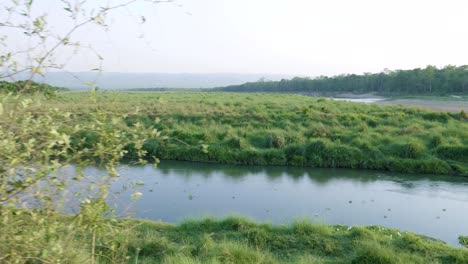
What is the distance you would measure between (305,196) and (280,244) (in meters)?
4.89

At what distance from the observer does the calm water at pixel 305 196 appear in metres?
9.92

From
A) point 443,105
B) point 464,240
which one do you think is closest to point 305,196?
point 464,240

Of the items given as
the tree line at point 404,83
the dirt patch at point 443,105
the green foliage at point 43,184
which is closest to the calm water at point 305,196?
the green foliage at point 43,184

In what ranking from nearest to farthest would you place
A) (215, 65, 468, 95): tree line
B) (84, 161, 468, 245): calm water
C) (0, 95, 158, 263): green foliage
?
(0, 95, 158, 263): green foliage < (84, 161, 468, 245): calm water < (215, 65, 468, 95): tree line

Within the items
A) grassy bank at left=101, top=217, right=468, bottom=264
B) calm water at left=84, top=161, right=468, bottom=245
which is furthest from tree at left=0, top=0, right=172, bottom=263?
calm water at left=84, top=161, right=468, bottom=245

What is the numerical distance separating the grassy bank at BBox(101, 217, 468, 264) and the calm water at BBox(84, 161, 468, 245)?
3.50 ft

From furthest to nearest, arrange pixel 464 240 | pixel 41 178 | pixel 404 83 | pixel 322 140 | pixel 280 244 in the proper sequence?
pixel 404 83 < pixel 322 140 < pixel 464 240 < pixel 280 244 < pixel 41 178

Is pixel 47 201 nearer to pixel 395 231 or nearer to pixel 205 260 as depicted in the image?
pixel 205 260

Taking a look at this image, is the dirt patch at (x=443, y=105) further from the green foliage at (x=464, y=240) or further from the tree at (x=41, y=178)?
the tree at (x=41, y=178)

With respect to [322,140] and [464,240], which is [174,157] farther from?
[464,240]

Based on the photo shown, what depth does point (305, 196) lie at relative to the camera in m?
12.0

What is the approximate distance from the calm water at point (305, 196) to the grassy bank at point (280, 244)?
1.07m

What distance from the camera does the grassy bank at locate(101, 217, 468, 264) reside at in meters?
6.24

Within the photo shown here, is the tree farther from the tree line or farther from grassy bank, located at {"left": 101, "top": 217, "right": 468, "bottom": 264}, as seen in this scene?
the tree line
